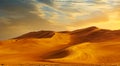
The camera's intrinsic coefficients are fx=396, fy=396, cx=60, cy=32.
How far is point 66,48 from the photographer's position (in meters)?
67.9

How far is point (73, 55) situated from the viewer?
6084 centimetres

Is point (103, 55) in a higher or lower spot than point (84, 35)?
lower

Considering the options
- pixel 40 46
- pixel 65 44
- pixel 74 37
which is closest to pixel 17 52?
pixel 40 46

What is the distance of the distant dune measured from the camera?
59606mm

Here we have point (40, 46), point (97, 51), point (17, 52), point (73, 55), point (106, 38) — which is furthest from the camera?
point (106, 38)

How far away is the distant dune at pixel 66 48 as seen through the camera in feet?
196

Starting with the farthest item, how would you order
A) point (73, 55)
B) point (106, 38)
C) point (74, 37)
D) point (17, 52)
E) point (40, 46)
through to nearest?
point (74, 37), point (106, 38), point (40, 46), point (17, 52), point (73, 55)

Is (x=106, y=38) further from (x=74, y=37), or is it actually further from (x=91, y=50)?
(x=91, y=50)

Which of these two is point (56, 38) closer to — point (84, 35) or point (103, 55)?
point (84, 35)

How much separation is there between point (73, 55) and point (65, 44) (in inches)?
752

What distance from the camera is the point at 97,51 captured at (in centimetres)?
6488

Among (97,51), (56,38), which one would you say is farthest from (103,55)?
(56,38)

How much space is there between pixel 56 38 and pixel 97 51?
20.8 meters

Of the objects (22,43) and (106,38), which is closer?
(22,43)
